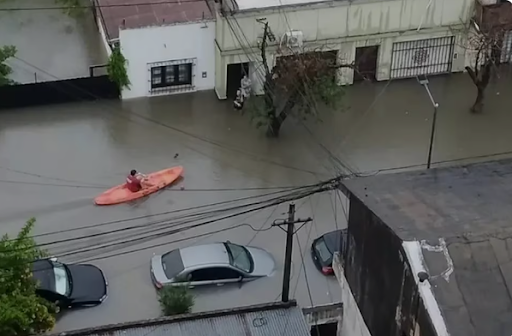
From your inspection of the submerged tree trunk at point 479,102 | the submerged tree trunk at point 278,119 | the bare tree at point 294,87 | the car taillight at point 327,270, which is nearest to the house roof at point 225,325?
the car taillight at point 327,270

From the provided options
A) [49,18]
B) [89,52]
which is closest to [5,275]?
[89,52]

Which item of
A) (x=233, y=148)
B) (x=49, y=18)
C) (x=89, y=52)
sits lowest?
(x=233, y=148)

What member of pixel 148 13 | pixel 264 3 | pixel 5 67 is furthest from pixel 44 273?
pixel 264 3

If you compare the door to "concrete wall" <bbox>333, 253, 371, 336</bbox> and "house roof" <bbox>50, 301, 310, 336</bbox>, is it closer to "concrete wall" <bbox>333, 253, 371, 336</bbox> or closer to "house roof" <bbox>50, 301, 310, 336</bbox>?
"house roof" <bbox>50, 301, 310, 336</bbox>

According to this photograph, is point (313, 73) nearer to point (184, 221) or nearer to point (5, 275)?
point (184, 221)

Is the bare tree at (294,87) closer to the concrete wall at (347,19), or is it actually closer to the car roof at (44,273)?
the concrete wall at (347,19)

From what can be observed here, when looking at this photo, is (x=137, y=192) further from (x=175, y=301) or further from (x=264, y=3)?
(x=264, y=3)
